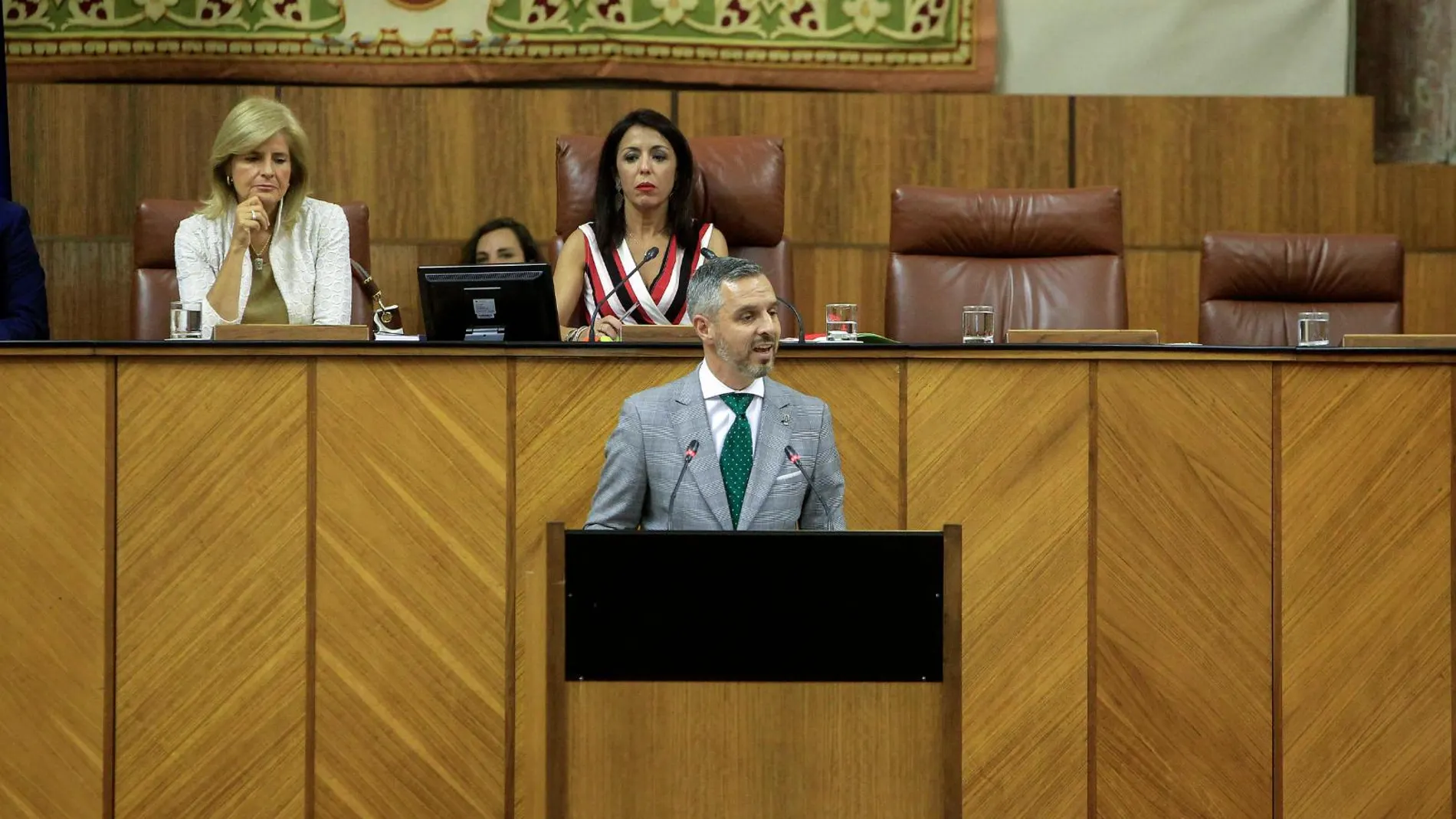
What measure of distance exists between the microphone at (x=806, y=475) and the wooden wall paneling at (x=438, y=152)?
2146 millimetres

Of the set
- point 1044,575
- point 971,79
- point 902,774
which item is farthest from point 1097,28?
point 902,774

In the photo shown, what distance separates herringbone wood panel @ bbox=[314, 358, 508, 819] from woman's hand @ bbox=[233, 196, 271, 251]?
25.1 inches

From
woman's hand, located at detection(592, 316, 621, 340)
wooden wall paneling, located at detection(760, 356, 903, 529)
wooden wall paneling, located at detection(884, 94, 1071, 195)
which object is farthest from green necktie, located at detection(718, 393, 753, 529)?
wooden wall paneling, located at detection(884, 94, 1071, 195)

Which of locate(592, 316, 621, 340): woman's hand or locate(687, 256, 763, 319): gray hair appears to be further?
locate(592, 316, 621, 340): woman's hand

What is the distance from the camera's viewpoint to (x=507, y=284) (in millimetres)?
Result: 2809

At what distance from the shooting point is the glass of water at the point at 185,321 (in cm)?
285

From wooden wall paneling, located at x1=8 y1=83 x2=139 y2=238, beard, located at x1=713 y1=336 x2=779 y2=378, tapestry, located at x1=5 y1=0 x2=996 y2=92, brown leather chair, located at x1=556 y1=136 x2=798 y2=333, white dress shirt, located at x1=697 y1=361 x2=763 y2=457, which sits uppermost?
tapestry, located at x1=5 y1=0 x2=996 y2=92

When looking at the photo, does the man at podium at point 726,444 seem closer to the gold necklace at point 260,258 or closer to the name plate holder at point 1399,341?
the name plate holder at point 1399,341

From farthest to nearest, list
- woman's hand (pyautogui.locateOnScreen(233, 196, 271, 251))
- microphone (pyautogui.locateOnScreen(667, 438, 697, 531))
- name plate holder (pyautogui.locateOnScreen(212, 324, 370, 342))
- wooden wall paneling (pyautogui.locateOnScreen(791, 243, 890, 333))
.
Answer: wooden wall paneling (pyautogui.locateOnScreen(791, 243, 890, 333)) < woman's hand (pyautogui.locateOnScreen(233, 196, 271, 251)) < name plate holder (pyautogui.locateOnScreen(212, 324, 370, 342)) < microphone (pyautogui.locateOnScreen(667, 438, 697, 531))

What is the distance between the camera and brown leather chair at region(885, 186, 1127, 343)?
371 cm

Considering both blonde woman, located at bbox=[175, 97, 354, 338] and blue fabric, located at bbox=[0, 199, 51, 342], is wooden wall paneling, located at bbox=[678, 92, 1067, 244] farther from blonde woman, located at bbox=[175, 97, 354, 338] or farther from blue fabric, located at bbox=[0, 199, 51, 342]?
blue fabric, located at bbox=[0, 199, 51, 342]

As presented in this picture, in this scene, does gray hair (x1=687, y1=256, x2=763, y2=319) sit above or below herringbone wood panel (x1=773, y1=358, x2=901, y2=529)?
above

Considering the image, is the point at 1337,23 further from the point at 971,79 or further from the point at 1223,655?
the point at 1223,655

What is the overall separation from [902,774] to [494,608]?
0.93 meters
